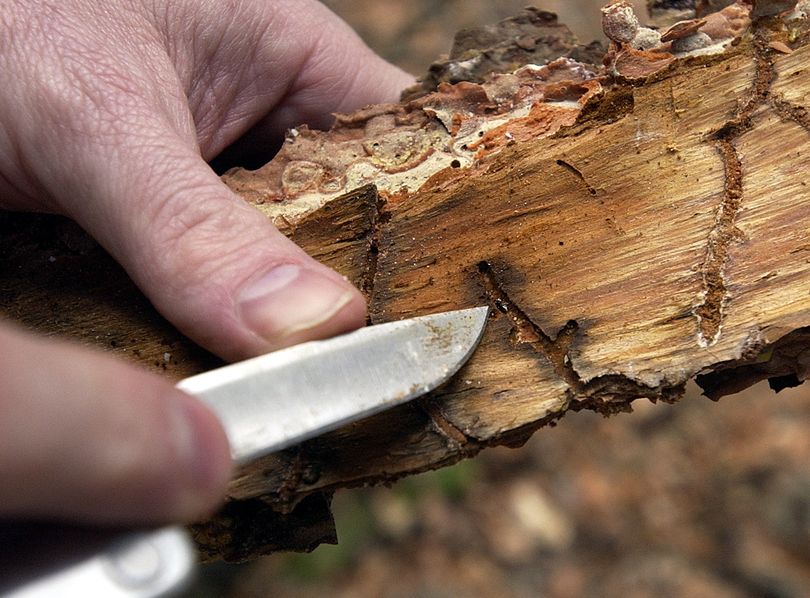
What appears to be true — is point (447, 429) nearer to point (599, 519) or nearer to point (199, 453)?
point (199, 453)

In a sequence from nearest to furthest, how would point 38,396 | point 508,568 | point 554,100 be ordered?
1. point 38,396
2. point 554,100
3. point 508,568

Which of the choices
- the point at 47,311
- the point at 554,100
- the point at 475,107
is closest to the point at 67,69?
the point at 47,311

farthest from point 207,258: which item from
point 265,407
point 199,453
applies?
point 199,453

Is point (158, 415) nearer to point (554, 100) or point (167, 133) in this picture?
→ point (167, 133)

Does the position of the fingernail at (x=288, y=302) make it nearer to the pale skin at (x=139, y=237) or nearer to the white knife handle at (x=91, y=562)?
the pale skin at (x=139, y=237)

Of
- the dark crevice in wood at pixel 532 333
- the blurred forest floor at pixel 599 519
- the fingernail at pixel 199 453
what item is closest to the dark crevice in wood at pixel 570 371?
the dark crevice in wood at pixel 532 333

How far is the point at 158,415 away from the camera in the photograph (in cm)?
88

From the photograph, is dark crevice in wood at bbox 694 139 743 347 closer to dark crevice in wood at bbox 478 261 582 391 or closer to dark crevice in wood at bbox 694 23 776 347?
dark crevice in wood at bbox 694 23 776 347

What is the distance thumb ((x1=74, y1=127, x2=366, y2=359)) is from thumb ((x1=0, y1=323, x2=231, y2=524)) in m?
0.34

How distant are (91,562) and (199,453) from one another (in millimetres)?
208

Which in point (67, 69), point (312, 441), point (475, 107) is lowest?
point (312, 441)

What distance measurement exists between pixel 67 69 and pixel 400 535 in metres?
2.86

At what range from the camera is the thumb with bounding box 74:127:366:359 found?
4.16 ft

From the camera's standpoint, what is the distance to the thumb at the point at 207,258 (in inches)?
49.9
